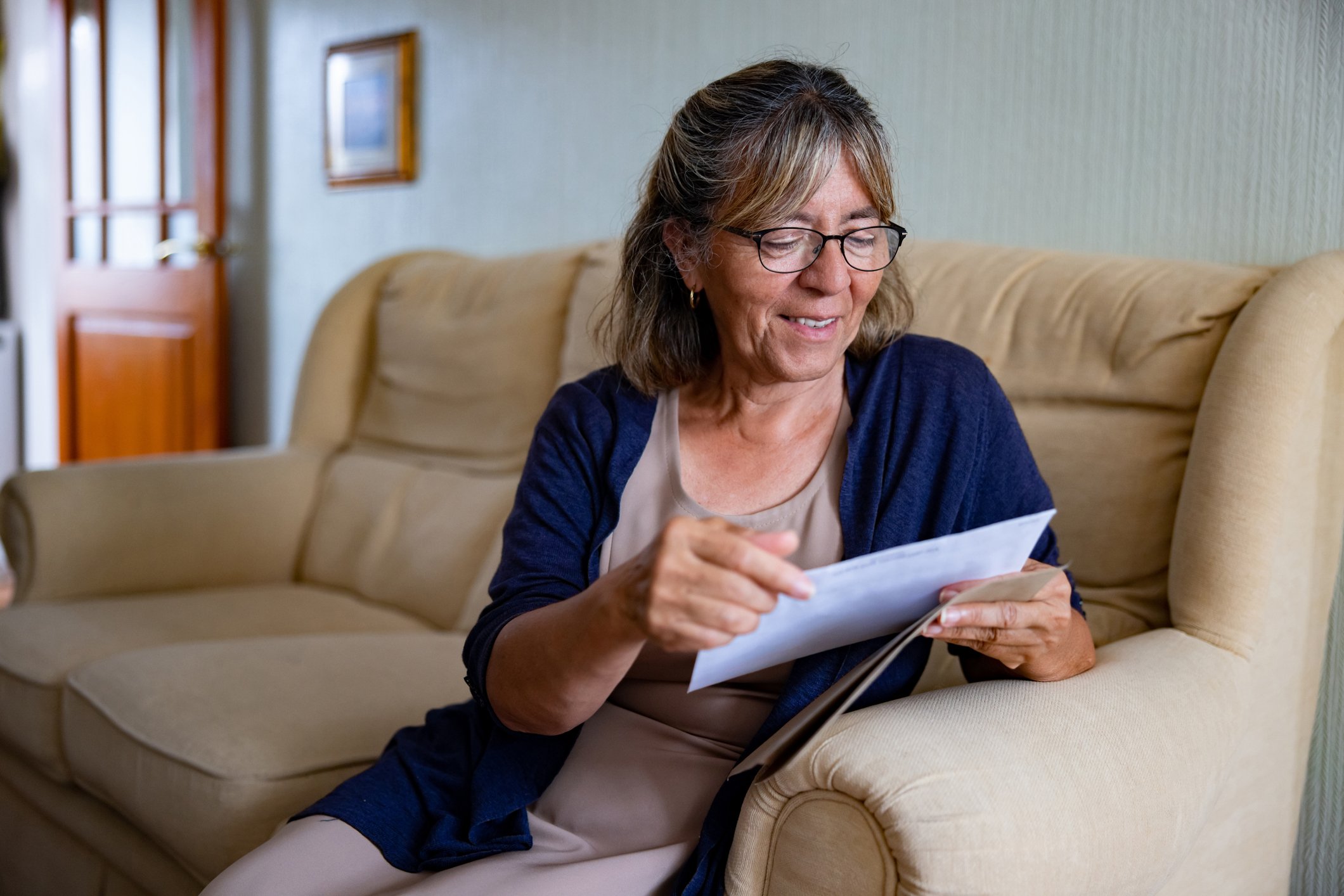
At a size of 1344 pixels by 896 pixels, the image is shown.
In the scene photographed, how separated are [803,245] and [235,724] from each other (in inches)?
36.4

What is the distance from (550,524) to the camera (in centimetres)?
114

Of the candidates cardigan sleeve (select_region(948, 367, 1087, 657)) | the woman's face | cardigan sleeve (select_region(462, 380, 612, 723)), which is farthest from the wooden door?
cardigan sleeve (select_region(948, 367, 1087, 657))

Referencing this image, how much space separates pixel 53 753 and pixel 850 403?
1.27 m

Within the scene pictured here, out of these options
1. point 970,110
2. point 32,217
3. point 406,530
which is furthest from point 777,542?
point 32,217

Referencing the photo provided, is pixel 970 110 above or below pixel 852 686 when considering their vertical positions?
above

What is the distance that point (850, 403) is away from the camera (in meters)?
1.16

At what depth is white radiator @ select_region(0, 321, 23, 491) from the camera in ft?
13.8

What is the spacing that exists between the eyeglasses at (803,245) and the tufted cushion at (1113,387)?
1.24ft

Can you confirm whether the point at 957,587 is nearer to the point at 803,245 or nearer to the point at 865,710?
the point at 865,710

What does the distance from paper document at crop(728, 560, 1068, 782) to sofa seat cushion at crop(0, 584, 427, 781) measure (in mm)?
1245

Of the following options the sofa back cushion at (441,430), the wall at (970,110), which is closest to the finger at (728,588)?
the wall at (970,110)

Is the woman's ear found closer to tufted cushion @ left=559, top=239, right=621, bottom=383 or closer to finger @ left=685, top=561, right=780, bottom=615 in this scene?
finger @ left=685, top=561, right=780, bottom=615

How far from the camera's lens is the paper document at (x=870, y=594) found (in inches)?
31.5

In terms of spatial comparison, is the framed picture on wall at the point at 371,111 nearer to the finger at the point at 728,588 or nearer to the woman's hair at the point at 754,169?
the woman's hair at the point at 754,169
